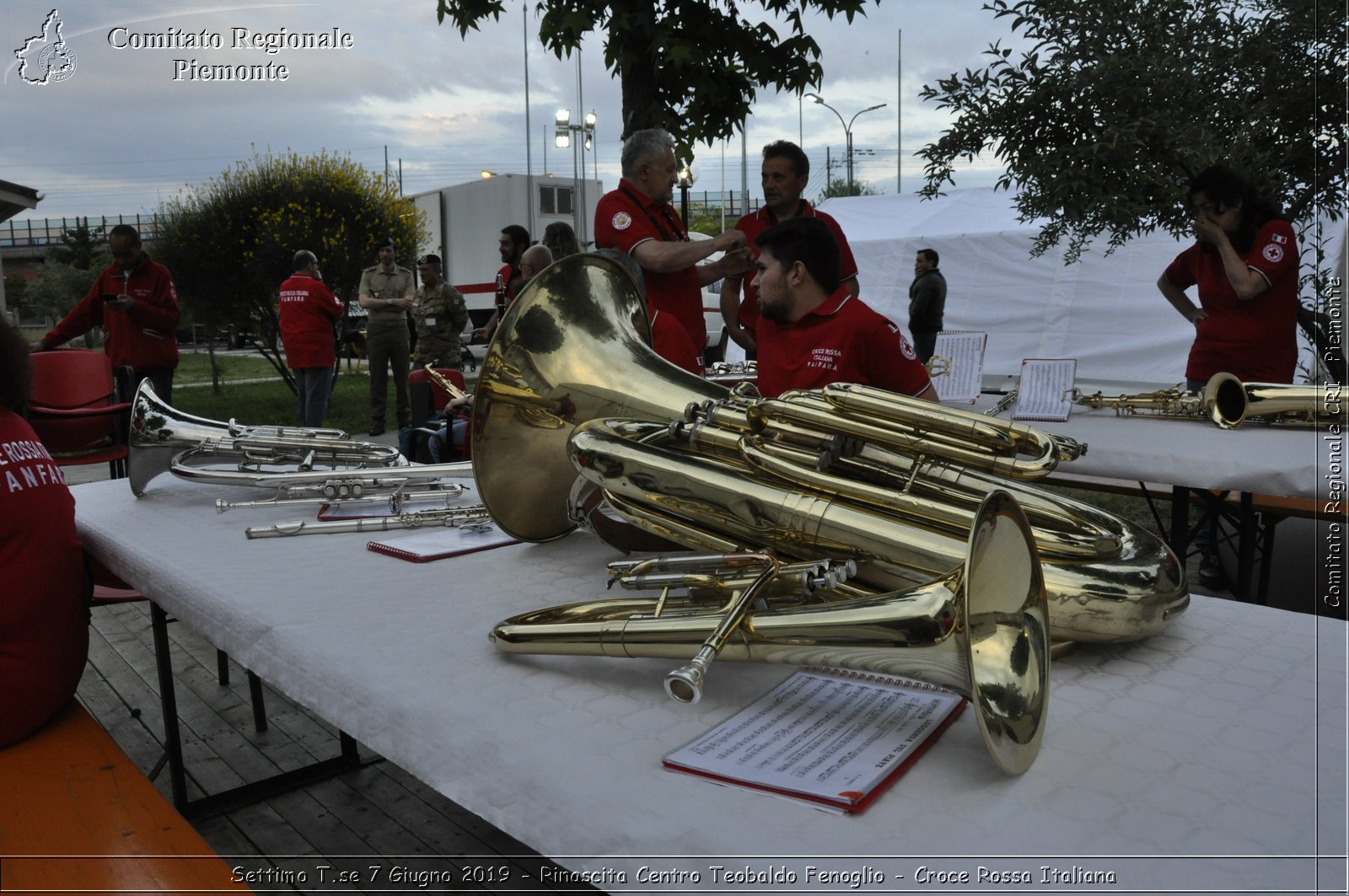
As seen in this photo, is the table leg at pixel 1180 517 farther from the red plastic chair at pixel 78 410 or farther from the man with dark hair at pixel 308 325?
the man with dark hair at pixel 308 325

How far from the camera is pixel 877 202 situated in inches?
459

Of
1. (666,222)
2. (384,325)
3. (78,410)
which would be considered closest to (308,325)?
(384,325)

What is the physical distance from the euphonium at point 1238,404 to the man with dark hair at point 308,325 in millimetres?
5980

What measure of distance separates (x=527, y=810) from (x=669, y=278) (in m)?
2.66

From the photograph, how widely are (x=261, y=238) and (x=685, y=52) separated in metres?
9.00

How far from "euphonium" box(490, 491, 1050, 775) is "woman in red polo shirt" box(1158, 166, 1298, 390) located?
267 cm

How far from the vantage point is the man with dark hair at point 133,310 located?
221 inches

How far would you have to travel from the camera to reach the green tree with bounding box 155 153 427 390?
11.3m

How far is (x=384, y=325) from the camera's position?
837 cm

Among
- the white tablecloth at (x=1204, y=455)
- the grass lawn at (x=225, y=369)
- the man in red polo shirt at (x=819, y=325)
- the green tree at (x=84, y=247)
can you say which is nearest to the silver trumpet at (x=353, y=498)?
the man in red polo shirt at (x=819, y=325)

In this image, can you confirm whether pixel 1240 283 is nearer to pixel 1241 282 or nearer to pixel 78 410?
pixel 1241 282

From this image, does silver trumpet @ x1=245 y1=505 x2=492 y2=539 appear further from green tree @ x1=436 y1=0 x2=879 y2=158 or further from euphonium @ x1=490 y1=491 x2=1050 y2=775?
green tree @ x1=436 y1=0 x2=879 y2=158

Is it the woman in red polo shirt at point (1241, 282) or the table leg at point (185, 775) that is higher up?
the woman in red polo shirt at point (1241, 282)

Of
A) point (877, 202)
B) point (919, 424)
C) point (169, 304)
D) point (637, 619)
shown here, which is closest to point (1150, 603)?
point (919, 424)
